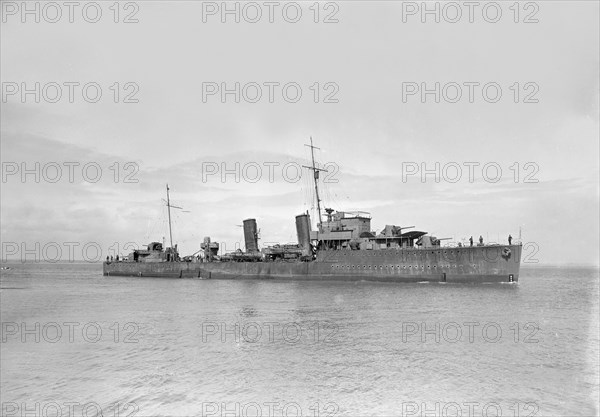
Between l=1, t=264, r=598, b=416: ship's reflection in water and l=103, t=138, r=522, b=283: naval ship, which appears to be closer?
l=1, t=264, r=598, b=416: ship's reflection in water

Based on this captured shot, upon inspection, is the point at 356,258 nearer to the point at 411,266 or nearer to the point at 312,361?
the point at 411,266

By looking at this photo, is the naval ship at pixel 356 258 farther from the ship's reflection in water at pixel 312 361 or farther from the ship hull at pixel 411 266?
the ship's reflection in water at pixel 312 361

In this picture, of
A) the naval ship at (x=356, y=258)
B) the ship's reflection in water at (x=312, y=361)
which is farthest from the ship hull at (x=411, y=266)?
the ship's reflection in water at (x=312, y=361)

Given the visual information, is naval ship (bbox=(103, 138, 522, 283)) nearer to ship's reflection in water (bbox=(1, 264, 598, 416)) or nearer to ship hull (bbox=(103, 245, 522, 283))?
ship hull (bbox=(103, 245, 522, 283))

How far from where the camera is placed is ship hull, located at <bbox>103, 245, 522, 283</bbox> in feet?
153

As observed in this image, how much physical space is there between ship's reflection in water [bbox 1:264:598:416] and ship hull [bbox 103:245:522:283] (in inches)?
729

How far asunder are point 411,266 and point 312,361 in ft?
118

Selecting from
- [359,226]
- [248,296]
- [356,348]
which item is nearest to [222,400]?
[356,348]

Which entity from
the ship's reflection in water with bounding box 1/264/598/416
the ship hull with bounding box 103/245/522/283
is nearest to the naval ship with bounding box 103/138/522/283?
the ship hull with bounding box 103/245/522/283

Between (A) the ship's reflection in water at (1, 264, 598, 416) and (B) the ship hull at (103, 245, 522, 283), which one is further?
(B) the ship hull at (103, 245, 522, 283)

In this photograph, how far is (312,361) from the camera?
15109mm

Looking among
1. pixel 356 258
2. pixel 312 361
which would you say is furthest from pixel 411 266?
pixel 312 361

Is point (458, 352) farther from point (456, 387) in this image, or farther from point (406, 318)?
point (406, 318)

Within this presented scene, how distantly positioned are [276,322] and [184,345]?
689cm
